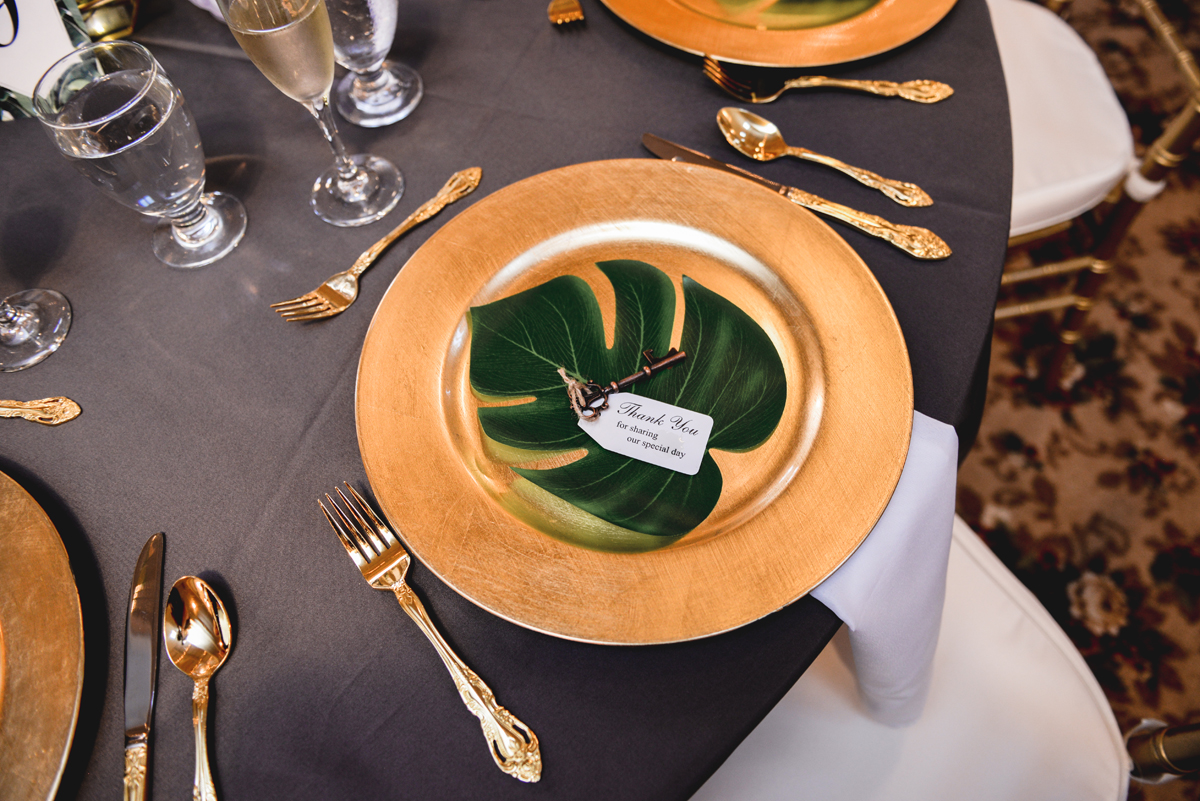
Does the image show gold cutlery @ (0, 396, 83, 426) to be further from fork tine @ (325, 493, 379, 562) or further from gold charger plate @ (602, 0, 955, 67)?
gold charger plate @ (602, 0, 955, 67)

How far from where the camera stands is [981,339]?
59 centimetres

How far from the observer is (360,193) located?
28.1 inches

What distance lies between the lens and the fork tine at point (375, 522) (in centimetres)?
53

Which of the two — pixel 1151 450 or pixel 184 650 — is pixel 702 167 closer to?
pixel 184 650

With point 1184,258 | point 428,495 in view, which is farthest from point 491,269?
point 1184,258

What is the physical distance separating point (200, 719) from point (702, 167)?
1.94 feet

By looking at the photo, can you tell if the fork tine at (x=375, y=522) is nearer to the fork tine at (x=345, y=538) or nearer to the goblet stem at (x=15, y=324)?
the fork tine at (x=345, y=538)

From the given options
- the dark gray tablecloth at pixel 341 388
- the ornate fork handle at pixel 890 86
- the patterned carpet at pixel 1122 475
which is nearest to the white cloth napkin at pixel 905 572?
the dark gray tablecloth at pixel 341 388

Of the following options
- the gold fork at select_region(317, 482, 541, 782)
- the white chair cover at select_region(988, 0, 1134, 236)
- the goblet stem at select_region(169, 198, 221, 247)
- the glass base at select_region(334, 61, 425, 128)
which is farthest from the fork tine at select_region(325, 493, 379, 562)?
the white chair cover at select_region(988, 0, 1134, 236)

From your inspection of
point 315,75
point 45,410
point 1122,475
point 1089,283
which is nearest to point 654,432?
point 315,75

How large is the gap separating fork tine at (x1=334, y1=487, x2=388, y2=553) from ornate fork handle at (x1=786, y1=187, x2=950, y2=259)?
457mm

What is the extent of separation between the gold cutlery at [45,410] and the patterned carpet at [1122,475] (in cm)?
136

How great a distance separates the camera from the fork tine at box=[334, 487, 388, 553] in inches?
20.8

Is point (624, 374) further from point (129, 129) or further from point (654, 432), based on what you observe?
point (129, 129)
